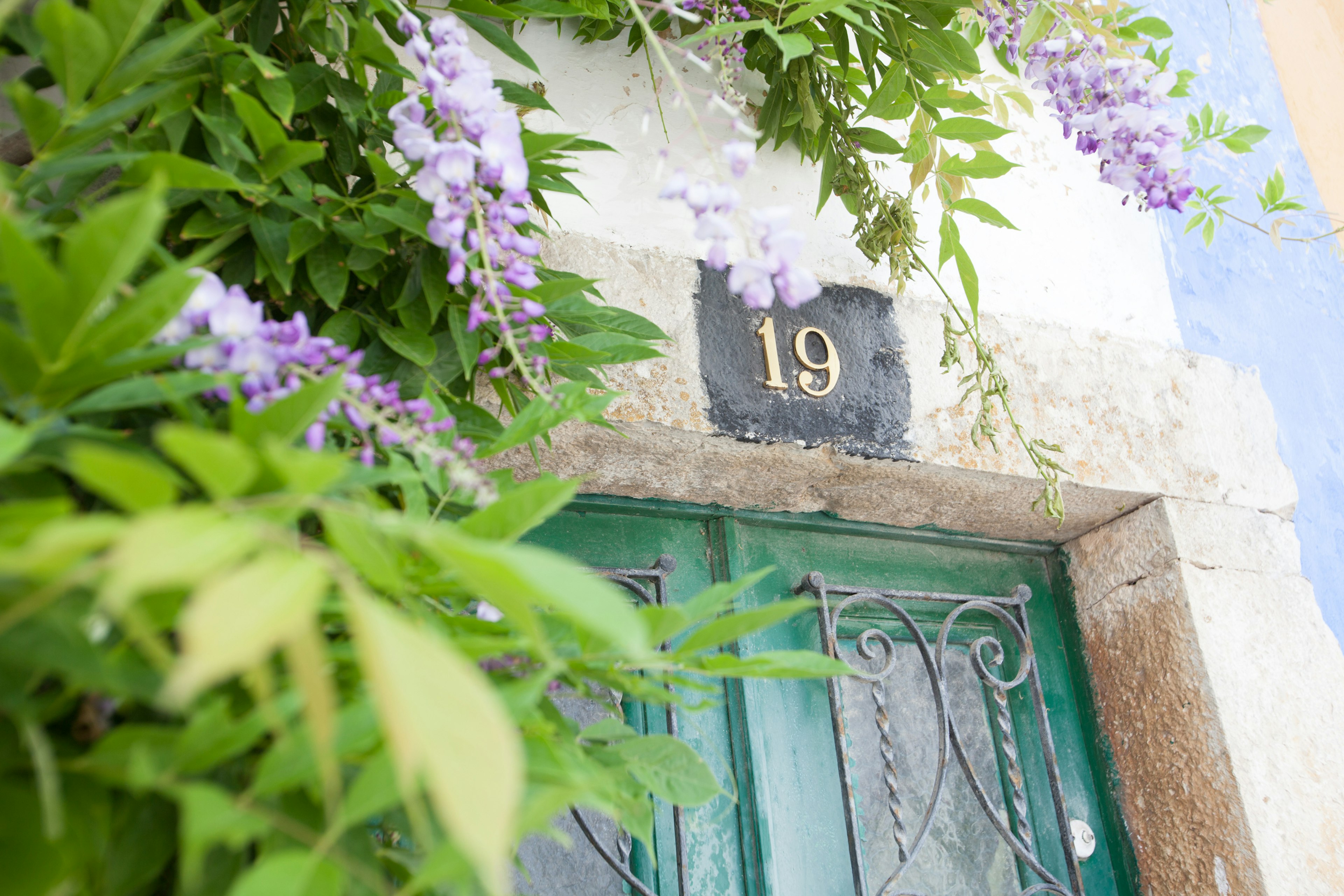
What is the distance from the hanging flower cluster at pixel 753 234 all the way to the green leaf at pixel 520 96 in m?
0.35

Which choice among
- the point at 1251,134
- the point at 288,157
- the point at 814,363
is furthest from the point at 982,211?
the point at 288,157

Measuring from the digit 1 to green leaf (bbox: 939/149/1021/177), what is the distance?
355 mm

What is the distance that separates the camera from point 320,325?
856 millimetres

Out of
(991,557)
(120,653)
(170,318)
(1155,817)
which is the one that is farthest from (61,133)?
(1155,817)

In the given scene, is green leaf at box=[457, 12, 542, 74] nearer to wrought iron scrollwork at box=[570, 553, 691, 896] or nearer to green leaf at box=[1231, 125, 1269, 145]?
wrought iron scrollwork at box=[570, 553, 691, 896]

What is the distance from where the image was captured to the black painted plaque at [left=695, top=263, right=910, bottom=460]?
4.25 ft

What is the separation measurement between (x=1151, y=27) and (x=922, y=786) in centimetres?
134

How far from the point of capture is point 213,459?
297 mm

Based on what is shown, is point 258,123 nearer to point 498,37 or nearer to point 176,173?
point 176,173

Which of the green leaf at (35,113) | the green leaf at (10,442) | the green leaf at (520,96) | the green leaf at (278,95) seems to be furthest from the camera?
the green leaf at (520,96)

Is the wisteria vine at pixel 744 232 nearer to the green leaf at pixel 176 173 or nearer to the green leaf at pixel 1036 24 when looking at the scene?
the green leaf at pixel 176 173

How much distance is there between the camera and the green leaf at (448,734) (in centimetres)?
21

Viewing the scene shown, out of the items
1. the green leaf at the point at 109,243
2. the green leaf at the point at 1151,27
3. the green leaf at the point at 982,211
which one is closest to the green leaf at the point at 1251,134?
the green leaf at the point at 1151,27

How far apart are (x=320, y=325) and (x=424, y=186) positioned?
0.22 m
